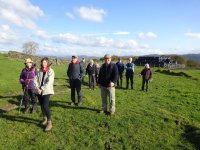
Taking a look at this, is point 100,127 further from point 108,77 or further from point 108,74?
point 108,74

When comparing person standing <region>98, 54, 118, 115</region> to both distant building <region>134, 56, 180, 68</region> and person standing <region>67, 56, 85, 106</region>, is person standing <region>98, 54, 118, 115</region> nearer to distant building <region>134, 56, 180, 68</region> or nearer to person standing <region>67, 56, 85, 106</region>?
person standing <region>67, 56, 85, 106</region>

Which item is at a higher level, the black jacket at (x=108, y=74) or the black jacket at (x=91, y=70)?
the black jacket at (x=108, y=74)

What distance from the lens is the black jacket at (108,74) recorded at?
12508mm

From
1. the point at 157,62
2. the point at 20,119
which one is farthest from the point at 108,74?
the point at 157,62

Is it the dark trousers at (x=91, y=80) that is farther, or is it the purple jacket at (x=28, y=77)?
the dark trousers at (x=91, y=80)

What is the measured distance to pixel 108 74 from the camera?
497 inches

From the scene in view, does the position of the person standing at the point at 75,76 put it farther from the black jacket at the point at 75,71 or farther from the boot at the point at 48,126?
the boot at the point at 48,126

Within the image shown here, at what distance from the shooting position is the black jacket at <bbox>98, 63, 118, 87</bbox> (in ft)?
41.0

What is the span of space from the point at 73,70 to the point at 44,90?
419 centimetres

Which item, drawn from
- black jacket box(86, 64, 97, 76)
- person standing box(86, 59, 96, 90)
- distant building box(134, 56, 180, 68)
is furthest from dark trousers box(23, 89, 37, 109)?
distant building box(134, 56, 180, 68)

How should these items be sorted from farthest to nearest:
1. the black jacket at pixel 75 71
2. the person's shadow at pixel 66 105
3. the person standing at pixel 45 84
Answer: the black jacket at pixel 75 71, the person's shadow at pixel 66 105, the person standing at pixel 45 84

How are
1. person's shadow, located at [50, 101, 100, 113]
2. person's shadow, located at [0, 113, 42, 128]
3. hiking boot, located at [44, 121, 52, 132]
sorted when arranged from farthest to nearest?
person's shadow, located at [50, 101, 100, 113] → person's shadow, located at [0, 113, 42, 128] → hiking boot, located at [44, 121, 52, 132]

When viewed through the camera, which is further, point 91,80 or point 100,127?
point 91,80

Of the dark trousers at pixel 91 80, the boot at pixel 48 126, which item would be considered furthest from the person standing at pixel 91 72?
the boot at pixel 48 126
